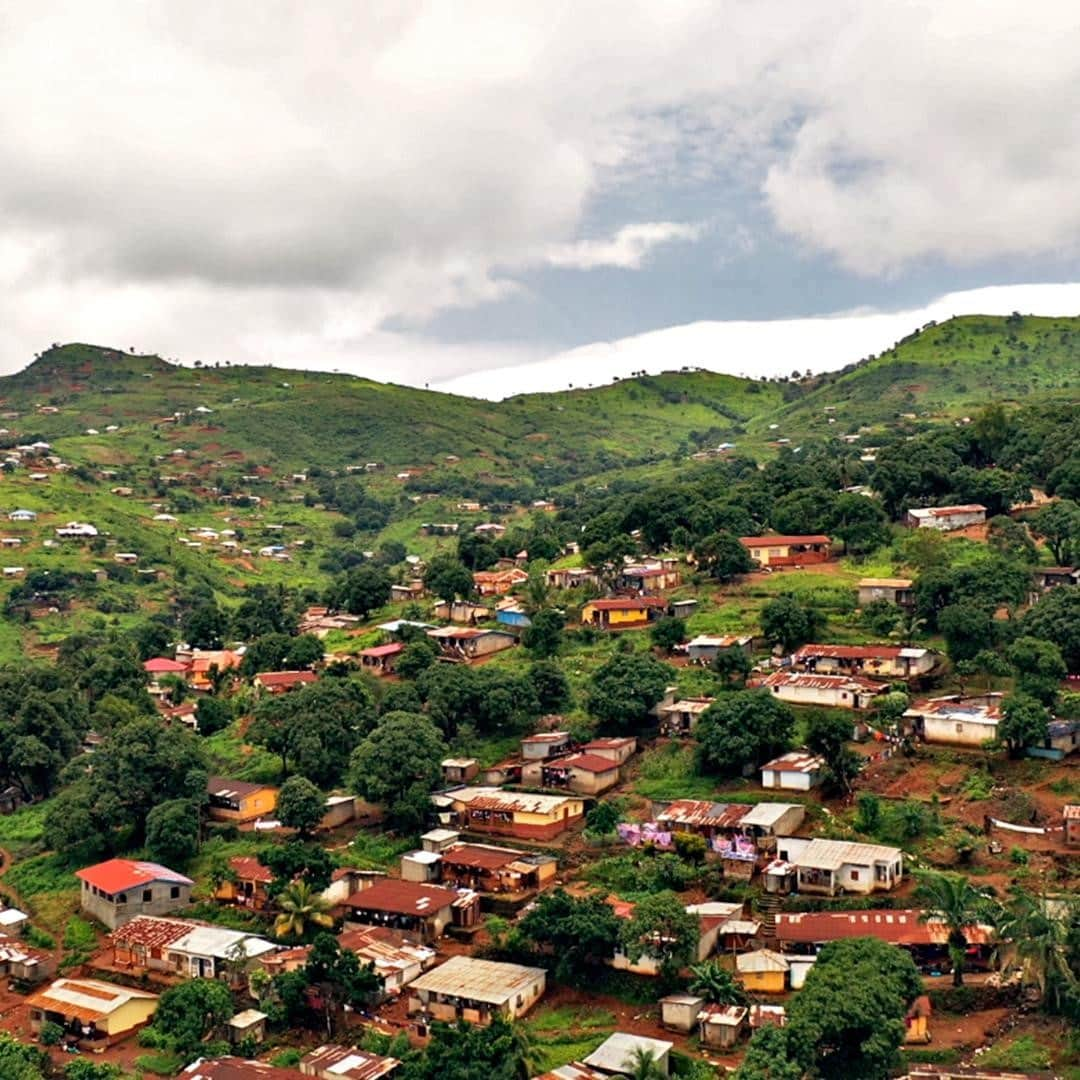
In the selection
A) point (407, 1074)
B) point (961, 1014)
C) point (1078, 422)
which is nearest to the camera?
point (407, 1074)

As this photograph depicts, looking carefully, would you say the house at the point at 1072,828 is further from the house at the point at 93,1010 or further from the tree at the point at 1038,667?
the house at the point at 93,1010

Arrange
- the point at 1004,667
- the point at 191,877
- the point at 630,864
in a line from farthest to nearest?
1. the point at 1004,667
2. the point at 191,877
3. the point at 630,864

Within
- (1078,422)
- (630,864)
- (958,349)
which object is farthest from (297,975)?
(958,349)

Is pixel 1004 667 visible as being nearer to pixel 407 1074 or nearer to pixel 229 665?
pixel 407 1074

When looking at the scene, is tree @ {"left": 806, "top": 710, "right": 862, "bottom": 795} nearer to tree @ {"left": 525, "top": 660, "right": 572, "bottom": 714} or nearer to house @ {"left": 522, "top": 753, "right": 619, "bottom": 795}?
house @ {"left": 522, "top": 753, "right": 619, "bottom": 795}

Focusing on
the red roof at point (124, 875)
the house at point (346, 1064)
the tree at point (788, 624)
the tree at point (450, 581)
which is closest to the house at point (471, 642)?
the tree at point (450, 581)
